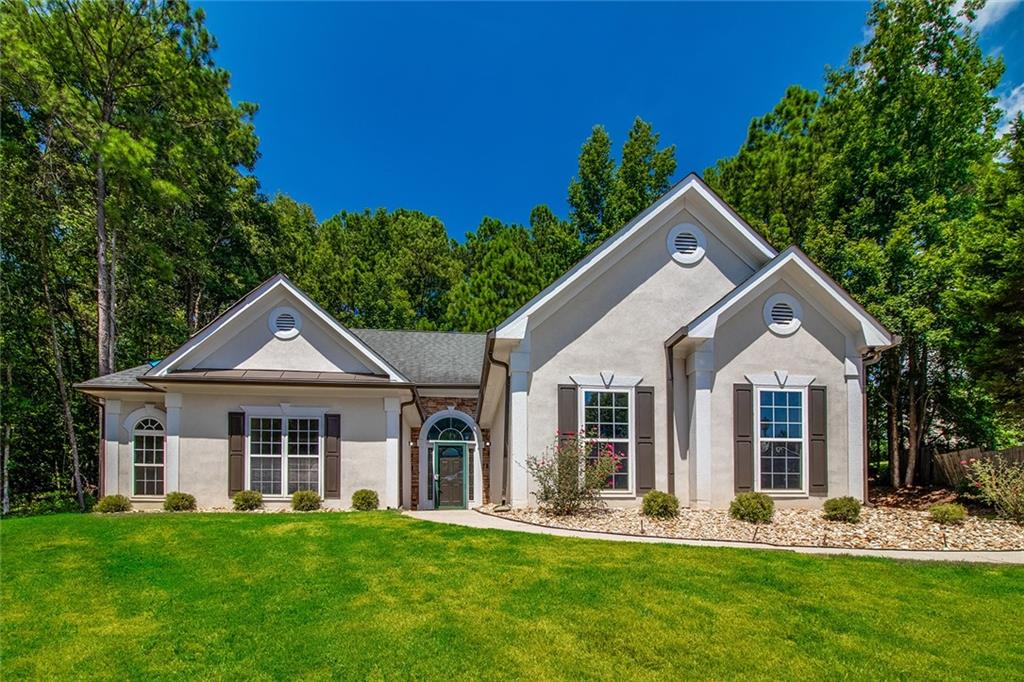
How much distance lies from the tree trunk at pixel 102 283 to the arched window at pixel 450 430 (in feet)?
33.3

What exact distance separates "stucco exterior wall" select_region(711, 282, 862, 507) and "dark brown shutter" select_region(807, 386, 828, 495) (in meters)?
0.12

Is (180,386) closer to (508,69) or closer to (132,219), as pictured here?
(132,219)

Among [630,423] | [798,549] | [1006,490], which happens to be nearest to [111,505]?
[630,423]

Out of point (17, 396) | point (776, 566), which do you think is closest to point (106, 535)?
point (776, 566)

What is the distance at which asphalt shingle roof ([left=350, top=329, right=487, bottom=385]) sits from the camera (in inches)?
687

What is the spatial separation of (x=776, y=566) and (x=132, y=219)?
75.7 feet

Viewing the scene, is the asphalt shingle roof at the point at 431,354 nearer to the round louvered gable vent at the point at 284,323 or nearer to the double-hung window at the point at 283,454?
the round louvered gable vent at the point at 284,323

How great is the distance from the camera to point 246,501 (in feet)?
40.5

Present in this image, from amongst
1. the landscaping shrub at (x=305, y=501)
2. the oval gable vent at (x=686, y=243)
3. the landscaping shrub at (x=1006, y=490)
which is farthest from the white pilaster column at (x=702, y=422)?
the landscaping shrub at (x=305, y=501)

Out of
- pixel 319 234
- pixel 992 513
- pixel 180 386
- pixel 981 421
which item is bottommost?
pixel 992 513

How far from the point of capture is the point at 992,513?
35.9 ft

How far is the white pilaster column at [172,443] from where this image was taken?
12609 millimetres

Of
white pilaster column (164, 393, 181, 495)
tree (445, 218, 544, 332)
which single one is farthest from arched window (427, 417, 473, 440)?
tree (445, 218, 544, 332)

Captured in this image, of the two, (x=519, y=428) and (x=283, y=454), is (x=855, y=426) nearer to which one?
(x=519, y=428)
